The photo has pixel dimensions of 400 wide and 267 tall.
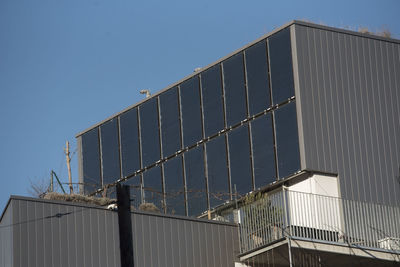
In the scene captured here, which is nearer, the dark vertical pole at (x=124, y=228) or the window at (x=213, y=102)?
the dark vertical pole at (x=124, y=228)

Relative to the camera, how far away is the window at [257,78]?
118 feet

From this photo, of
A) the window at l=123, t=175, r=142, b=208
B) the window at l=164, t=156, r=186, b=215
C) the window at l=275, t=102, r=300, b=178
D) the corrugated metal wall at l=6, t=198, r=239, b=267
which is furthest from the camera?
the window at l=123, t=175, r=142, b=208

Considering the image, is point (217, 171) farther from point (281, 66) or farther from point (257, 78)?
point (281, 66)

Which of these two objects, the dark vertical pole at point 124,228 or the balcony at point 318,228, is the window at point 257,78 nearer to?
the balcony at point 318,228

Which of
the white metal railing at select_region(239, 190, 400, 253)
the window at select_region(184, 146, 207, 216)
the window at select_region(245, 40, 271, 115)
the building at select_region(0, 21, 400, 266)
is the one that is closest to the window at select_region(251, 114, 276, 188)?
the building at select_region(0, 21, 400, 266)

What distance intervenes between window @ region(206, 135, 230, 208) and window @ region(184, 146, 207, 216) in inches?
14.1

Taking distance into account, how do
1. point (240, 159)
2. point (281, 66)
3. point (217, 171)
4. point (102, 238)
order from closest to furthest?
1. point (102, 238)
2. point (281, 66)
3. point (240, 159)
4. point (217, 171)

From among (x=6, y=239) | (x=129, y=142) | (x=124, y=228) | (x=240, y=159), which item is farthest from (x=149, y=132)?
(x=124, y=228)

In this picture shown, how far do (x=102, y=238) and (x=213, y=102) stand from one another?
796cm

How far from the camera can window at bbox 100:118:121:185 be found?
41.7 metres

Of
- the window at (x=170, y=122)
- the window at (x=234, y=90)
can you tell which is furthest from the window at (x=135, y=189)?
the window at (x=234, y=90)

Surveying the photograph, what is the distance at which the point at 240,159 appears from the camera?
36.3 meters

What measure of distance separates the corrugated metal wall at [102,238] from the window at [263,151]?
241 cm

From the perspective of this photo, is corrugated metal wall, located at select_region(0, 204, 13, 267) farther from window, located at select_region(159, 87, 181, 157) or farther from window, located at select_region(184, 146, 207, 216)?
window, located at select_region(159, 87, 181, 157)
